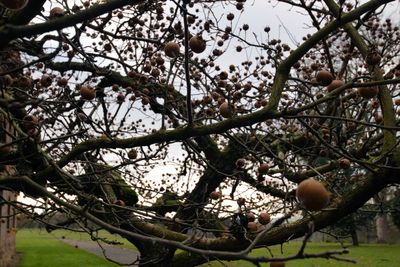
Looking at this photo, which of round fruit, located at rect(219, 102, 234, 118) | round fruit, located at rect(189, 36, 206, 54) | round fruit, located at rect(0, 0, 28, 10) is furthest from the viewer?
round fruit, located at rect(219, 102, 234, 118)

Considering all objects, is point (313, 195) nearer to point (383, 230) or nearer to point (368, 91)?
point (368, 91)

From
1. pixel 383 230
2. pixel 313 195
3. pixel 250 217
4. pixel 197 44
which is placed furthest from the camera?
pixel 383 230

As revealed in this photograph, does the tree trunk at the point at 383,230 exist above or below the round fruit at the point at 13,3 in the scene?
above

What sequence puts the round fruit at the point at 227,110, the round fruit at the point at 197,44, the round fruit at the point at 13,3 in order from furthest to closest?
the round fruit at the point at 227,110 → the round fruit at the point at 197,44 → the round fruit at the point at 13,3

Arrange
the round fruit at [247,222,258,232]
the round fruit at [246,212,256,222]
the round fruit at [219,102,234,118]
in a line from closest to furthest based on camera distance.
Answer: the round fruit at [219,102,234,118] < the round fruit at [247,222,258,232] < the round fruit at [246,212,256,222]

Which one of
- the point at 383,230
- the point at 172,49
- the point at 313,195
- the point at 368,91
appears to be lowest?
the point at 313,195

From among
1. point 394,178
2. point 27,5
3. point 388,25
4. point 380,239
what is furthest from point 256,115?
point 380,239

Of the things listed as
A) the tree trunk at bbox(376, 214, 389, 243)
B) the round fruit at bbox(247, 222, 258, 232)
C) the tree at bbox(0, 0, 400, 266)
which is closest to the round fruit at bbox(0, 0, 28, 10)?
the tree at bbox(0, 0, 400, 266)

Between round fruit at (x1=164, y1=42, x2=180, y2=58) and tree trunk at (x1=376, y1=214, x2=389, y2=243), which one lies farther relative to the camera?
tree trunk at (x1=376, y1=214, x2=389, y2=243)

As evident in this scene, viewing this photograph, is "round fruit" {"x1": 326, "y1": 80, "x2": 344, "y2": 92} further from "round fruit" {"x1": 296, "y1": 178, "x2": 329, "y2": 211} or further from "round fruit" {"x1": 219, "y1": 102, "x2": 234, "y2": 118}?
"round fruit" {"x1": 296, "y1": 178, "x2": 329, "y2": 211}

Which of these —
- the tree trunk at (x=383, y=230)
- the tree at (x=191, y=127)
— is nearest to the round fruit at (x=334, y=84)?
the tree at (x=191, y=127)

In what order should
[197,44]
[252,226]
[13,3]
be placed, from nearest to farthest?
[13,3]
[197,44]
[252,226]

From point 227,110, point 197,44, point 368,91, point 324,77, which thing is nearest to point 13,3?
point 197,44

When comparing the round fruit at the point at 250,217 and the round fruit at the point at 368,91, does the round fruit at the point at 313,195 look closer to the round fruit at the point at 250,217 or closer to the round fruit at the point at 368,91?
the round fruit at the point at 368,91
